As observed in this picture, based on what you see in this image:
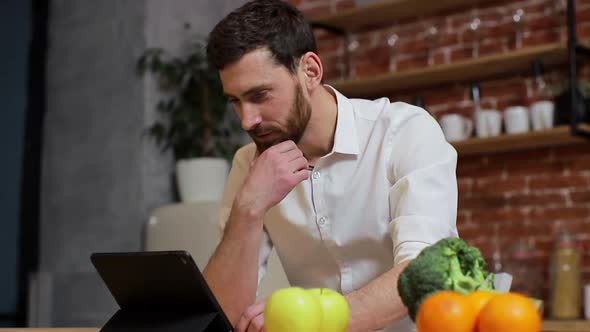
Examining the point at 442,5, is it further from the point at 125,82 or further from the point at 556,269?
the point at 125,82

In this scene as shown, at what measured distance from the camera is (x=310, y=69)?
1.89 meters

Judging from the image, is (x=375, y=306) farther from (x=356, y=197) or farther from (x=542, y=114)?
(x=542, y=114)

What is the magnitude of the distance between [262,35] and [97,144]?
2.60m

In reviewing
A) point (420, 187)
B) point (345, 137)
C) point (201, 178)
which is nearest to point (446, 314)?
point (420, 187)

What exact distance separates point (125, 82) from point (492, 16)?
1.80 metres

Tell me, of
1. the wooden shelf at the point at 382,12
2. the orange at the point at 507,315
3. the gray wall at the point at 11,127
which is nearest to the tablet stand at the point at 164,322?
the orange at the point at 507,315

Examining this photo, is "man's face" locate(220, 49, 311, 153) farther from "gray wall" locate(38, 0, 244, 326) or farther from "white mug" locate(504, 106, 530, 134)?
"gray wall" locate(38, 0, 244, 326)

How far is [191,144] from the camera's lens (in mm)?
4082

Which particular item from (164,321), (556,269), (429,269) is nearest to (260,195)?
(164,321)

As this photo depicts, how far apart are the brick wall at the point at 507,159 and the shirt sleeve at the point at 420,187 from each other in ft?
5.89

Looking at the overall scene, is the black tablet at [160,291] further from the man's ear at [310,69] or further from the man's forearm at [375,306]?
the man's ear at [310,69]

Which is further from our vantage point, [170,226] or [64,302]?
[64,302]

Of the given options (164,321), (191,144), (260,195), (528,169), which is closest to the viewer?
(164,321)

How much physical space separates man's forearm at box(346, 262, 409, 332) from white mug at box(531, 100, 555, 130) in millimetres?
2052
